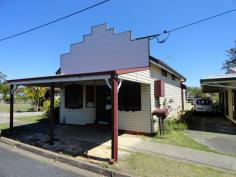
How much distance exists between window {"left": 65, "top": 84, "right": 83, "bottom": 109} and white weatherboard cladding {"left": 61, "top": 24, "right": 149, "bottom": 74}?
1.14m

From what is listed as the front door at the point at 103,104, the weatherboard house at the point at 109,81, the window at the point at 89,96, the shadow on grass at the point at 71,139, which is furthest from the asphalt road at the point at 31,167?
the window at the point at 89,96

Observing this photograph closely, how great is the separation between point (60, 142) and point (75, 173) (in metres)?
3.32

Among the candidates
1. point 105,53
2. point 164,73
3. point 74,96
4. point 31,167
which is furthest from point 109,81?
point 164,73

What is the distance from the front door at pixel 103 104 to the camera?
42.0 ft

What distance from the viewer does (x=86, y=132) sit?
11.0 metres

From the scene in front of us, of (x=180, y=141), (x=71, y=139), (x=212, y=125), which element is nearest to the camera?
(x=180, y=141)

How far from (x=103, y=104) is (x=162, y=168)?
24.5 feet

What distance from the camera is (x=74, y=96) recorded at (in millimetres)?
13539

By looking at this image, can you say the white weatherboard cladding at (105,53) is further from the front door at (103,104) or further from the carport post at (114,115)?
the carport post at (114,115)

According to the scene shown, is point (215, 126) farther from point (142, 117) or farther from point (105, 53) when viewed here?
point (105, 53)

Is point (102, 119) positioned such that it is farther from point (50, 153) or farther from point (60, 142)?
point (50, 153)

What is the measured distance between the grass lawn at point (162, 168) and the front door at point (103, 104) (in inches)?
237

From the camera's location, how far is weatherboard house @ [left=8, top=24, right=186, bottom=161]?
10500 mm

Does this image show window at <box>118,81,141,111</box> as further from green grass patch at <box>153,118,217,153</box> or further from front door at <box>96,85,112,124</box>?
green grass patch at <box>153,118,217,153</box>
